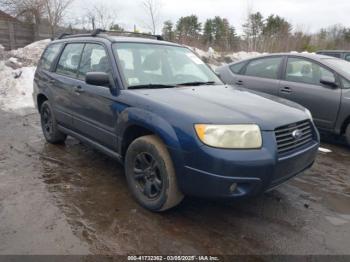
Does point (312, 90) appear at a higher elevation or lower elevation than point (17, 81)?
higher

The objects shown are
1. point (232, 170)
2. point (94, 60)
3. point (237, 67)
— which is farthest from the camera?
point (237, 67)

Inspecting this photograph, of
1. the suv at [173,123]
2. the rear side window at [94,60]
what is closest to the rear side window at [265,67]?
the suv at [173,123]

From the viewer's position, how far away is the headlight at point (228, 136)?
283 centimetres

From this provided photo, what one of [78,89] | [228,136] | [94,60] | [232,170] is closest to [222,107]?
[228,136]

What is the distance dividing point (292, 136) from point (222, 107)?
2.34 feet

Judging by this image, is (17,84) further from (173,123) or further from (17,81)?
(173,123)

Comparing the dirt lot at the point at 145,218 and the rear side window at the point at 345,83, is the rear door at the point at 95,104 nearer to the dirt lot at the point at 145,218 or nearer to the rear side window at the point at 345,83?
the dirt lot at the point at 145,218

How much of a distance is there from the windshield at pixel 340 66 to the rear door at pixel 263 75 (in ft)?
2.81

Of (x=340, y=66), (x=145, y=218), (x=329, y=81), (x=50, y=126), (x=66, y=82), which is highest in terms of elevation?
(x=340, y=66)

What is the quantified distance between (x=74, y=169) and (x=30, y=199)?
0.94 meters

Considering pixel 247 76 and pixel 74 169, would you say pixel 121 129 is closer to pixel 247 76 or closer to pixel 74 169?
pixel 74 169

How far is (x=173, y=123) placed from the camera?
299 centimetres

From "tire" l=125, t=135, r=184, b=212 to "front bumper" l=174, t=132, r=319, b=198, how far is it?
15 centimetres

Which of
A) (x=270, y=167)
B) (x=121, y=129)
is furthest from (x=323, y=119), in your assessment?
(x=121, y=129)
